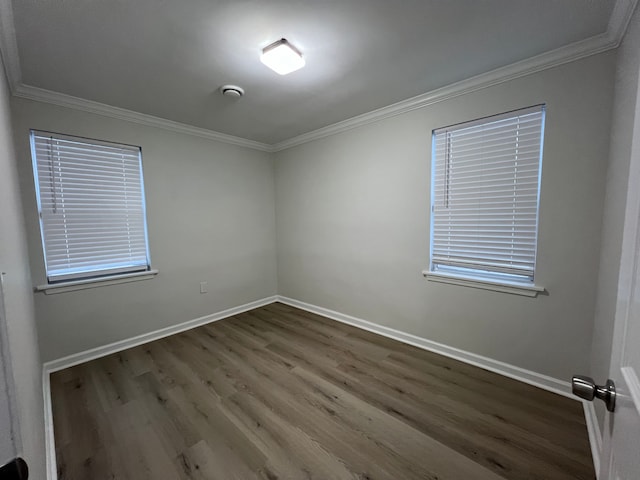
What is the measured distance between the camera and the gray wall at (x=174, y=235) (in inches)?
89.4

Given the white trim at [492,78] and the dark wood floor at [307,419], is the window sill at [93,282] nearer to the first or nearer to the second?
the dark wood floor at [307,419]

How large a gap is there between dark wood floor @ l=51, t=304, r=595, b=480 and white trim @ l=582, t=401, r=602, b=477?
1.4 inches

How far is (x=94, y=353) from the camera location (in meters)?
2.51

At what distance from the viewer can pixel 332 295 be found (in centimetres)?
341

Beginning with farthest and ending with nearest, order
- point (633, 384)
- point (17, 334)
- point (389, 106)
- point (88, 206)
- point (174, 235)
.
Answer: point (174, 235) → point (389, 106) → point (88, 206) → point (17, 334) → point (633, 384)

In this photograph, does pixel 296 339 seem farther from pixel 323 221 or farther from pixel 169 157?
pixel 169 157

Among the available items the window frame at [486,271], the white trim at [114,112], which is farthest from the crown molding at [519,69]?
the white trim at [114,112]

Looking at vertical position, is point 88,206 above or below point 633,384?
above

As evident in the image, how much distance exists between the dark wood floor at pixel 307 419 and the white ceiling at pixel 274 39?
2.42m

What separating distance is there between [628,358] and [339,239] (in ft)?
9.10

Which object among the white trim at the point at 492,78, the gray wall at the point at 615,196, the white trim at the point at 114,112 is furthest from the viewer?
the white trim at the point at 114,112

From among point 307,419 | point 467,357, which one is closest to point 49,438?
point 307,419

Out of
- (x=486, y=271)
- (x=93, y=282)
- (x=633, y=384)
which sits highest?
(x=633, y=384)

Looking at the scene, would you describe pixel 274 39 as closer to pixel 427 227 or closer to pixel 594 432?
pixel 427 227
